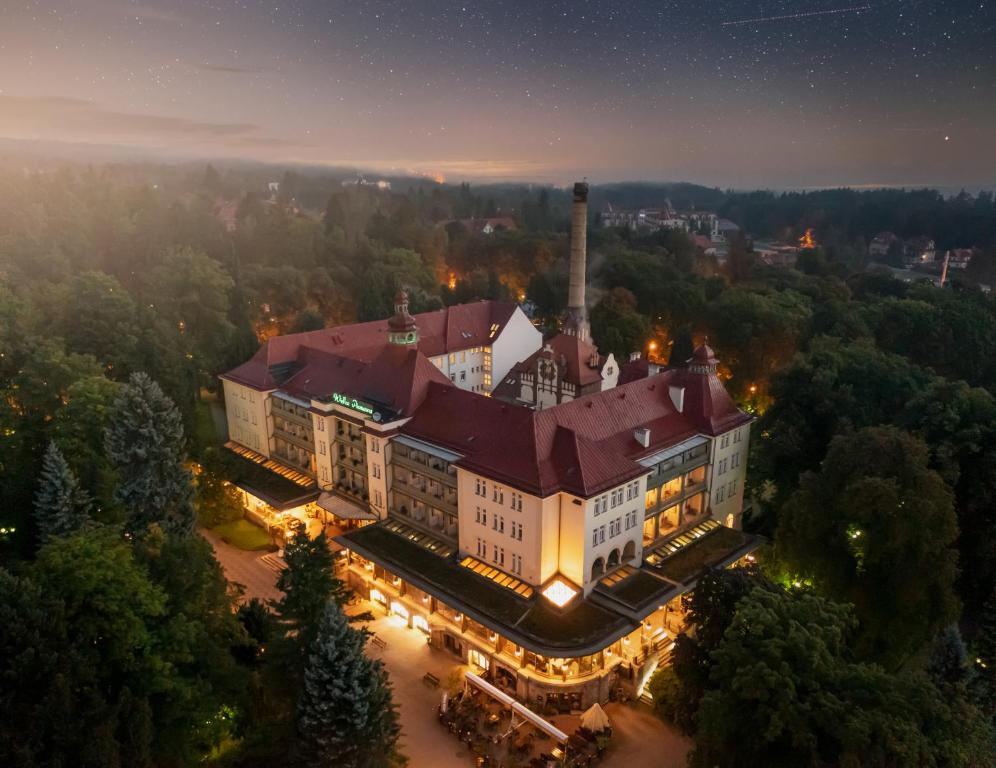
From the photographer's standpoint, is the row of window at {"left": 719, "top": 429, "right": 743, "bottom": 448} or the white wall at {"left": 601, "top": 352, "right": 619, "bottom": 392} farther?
the white wall at {"left": 601, "top": 352, "right": 619, "bottom": 392}

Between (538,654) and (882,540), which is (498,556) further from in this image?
(882,540)

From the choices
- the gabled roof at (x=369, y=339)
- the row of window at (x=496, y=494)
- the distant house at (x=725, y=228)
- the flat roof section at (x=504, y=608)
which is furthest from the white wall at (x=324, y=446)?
the distant house at (x=725, y=228)

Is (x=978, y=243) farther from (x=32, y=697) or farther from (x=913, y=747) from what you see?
(x=32, y=697)

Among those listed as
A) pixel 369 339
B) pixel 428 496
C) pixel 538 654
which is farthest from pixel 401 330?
pixel 538 654

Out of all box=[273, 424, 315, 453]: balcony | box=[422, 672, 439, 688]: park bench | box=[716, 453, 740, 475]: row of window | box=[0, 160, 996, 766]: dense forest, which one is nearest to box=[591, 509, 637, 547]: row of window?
box=[0, 160, 996, 766]: dense forest

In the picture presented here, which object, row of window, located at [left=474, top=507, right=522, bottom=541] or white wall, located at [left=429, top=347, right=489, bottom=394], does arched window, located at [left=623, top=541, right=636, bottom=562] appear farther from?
white wall, located at [left=429, top=347, right=489, bottom=394]

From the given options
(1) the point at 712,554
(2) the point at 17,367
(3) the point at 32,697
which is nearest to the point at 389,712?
(3) the point at 32,697

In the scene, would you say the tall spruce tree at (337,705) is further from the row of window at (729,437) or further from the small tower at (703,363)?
the small tower at (703,363)
